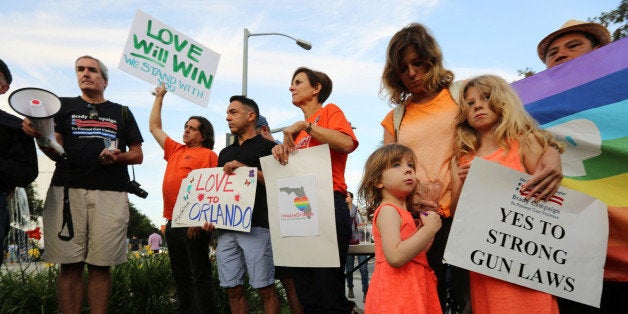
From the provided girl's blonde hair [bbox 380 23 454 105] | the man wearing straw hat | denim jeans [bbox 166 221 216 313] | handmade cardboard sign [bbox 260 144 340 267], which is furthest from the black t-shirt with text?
the man wearing straw hat

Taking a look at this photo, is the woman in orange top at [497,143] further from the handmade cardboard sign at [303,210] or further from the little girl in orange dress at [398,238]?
the handmade cardboard sign at [303,210]

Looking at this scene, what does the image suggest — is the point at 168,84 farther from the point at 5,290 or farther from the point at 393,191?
the point at 393,191

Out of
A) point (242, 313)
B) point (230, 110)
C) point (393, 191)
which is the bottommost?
point (242, 313)

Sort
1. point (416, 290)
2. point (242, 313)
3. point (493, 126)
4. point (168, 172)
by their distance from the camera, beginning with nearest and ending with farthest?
point (416, 290)
point (493, 126)
point (242, 313)
point (168, 172)

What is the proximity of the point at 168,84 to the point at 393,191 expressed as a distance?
118 inches


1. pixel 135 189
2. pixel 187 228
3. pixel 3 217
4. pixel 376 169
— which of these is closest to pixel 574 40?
pixel 376 169

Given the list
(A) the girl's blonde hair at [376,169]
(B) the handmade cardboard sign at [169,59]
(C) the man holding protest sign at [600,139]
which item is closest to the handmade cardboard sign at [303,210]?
(A) the girl's blonde hair at [376,169]

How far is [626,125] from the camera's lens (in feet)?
7.86

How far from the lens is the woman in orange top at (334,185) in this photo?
8.80ft

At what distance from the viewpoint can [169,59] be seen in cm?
467

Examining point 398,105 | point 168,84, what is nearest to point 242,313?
point 398,105

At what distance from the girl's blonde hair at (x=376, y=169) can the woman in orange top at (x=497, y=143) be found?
Answer: 25cm

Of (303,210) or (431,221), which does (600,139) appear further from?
(303,210)

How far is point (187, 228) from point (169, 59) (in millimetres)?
1705
